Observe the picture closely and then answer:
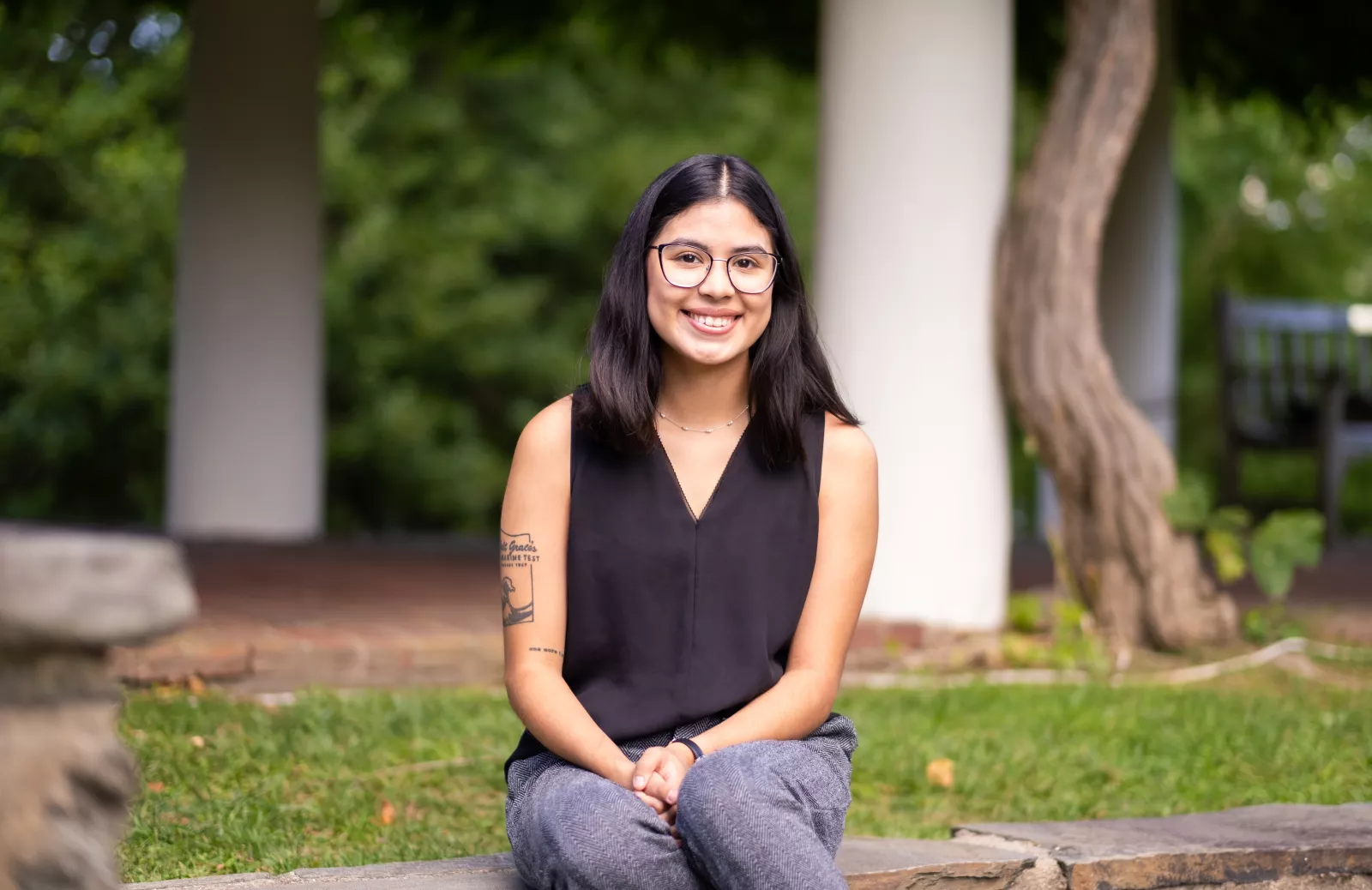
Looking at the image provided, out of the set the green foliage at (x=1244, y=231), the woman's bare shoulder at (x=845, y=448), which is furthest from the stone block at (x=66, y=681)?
the green foliage at (x=1244, y=231)

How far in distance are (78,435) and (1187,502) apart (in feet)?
29.5

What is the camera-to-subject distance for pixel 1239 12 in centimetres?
772

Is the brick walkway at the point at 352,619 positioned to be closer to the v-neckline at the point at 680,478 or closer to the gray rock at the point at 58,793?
the v-neckline at the point at 680,478

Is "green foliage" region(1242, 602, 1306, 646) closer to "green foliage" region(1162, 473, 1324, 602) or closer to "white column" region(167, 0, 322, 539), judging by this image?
"green foliage" region(1162, 473, 1324, 602)

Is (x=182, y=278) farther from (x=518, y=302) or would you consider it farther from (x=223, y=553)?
(x=518, y=302)

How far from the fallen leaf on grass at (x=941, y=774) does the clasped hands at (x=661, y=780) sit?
4.71ft

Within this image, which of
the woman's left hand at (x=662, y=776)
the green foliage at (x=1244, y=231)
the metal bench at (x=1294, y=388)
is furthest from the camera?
the green foliage at (x=1244, y=231)

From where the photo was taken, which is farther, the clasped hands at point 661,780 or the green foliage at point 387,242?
the green foliage at point 387,242

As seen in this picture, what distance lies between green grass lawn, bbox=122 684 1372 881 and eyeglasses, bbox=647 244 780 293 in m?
1.15

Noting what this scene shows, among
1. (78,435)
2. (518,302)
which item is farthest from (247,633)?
(518,302)

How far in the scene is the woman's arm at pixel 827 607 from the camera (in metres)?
2.20

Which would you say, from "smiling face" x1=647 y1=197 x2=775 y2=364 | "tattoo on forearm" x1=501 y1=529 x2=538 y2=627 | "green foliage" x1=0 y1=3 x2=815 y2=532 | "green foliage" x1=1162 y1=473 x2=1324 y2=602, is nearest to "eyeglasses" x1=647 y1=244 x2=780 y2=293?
"smiling face" x1=647 y1=197 x2=775 y2=364

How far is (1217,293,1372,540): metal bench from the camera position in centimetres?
736

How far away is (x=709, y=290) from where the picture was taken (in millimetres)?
2273
